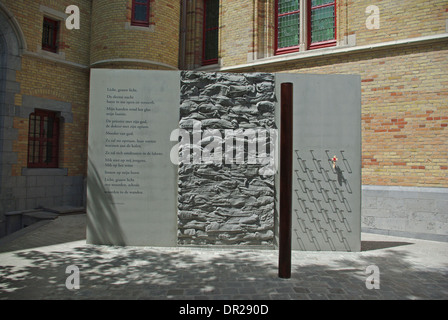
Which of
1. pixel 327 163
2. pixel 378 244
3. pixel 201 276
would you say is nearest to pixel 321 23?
pixel 327 163

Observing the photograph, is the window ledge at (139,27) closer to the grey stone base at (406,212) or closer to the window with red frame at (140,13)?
the window with red frame at (140,13)

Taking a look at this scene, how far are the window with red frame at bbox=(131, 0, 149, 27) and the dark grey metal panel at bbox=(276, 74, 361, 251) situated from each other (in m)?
7.48

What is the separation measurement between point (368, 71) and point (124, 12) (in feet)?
27.5

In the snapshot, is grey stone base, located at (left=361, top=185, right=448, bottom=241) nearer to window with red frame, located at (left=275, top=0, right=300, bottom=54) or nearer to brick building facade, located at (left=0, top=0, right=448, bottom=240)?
brick building facade, located at (left=0, top=0, right=448, bottom=240)

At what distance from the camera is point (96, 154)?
644 cm

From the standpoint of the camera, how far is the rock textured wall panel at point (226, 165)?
634cm

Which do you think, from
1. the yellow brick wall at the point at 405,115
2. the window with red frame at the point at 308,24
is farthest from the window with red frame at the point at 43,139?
the yellow brick wall at the point at 405,115

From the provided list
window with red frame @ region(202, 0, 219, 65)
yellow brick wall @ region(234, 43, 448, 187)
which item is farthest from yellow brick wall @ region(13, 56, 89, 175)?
yellow brick wall @ region(234, 43, 448, 187)

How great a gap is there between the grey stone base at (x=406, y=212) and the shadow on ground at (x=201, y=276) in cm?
224

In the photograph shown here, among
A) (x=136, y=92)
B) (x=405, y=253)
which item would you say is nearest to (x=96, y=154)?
(x=136, y=92)

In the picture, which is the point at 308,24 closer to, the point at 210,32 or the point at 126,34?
the point at 210,32

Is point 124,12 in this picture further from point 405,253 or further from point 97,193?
point 405,253

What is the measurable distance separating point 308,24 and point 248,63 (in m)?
2.33

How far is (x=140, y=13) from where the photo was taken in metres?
11.5
